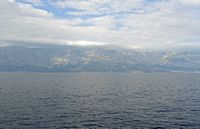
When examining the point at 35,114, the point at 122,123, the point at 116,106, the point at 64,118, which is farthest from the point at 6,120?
the point at 116,106

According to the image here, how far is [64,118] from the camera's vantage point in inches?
3691

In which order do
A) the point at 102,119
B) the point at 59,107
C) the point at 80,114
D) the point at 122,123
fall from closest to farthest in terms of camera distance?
1. the point at 122,123
2. the point at 102,119
3. the point at 80,114
4. the point at 59,107

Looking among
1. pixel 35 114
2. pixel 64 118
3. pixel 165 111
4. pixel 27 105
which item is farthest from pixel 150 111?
pixel 27 105

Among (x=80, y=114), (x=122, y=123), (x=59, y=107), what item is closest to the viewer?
(x=122, y=123)

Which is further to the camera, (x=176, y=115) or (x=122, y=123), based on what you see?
(x=176, y=115)

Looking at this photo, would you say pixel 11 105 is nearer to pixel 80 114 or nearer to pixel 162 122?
pixel 80 114

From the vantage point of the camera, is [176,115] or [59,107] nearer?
[176,115]

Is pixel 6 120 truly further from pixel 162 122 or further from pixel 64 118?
pixel 162 122

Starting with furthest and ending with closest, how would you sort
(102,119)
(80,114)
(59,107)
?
(59,107) < (80,114) < (102,119)

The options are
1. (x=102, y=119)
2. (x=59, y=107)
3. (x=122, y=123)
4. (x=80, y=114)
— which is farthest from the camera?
(x=59, y=107)

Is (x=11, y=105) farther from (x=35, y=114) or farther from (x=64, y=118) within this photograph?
(x=64, y=118)

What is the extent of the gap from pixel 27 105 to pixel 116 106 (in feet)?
132

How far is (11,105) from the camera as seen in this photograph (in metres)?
117

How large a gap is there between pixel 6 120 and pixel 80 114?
28.1m
